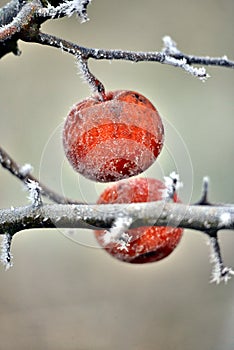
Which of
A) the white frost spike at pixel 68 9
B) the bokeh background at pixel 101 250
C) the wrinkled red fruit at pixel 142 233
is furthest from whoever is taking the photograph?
the bokeh background at pixel 101 250

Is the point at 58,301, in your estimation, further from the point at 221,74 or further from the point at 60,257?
the point at 221,74

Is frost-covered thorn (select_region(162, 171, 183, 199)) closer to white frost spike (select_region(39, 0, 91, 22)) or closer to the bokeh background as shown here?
white frost spike (select_region(39, 0, 91, 22))

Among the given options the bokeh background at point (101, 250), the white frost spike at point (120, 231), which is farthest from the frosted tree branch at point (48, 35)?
the bokeh background at point (101, 250)

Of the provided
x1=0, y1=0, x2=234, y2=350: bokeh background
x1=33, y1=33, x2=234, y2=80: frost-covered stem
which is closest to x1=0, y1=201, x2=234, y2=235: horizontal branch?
x1=33, y1=33, x2=234, y2=80: frost-covered stem

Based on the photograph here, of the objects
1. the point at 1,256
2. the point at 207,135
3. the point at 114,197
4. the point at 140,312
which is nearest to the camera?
the point at 1,256

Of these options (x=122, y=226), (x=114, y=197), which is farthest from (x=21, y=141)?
(x=122, y=226)

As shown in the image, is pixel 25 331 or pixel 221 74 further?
pixel 221 74

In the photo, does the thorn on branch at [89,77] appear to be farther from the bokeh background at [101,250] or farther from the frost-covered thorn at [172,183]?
the bokeh background at [101,250]
